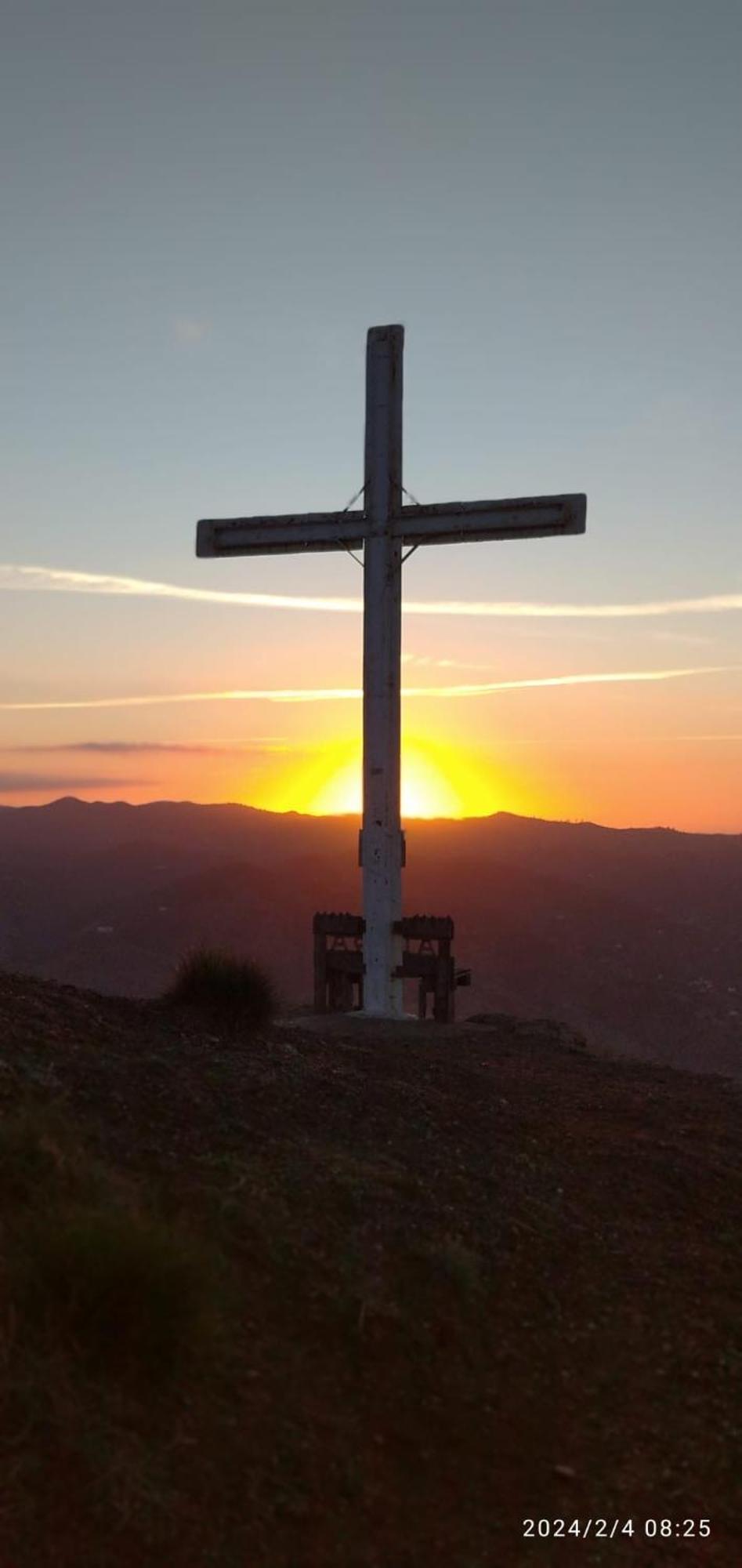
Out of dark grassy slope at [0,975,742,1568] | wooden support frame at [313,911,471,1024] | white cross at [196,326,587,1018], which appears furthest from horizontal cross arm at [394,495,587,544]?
dark grassy slope at [0,975,742,1568]

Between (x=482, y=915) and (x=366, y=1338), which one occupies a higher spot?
(x=482, y=915)

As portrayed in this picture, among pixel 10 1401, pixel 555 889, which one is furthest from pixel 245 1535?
pixel 555 889

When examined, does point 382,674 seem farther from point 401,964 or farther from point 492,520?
point 401,964

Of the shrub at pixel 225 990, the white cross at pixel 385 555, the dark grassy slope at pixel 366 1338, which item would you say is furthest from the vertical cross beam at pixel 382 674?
the dark grassy slope at pixel 366 1338

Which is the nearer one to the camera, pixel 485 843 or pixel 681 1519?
pixel 681 1519

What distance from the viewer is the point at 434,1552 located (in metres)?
4.14

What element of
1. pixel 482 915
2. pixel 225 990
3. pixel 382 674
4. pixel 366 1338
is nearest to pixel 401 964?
pixel 382 674

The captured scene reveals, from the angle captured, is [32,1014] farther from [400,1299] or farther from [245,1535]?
[245,1535]

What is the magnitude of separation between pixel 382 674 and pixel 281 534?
230 centimetres

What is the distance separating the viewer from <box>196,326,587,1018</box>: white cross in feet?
46.8

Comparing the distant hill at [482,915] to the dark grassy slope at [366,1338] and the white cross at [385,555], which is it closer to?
the white cross at [385,555]

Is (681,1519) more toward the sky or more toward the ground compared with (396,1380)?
more toward the ground

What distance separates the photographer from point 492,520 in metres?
14.3

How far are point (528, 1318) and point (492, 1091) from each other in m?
4.16
